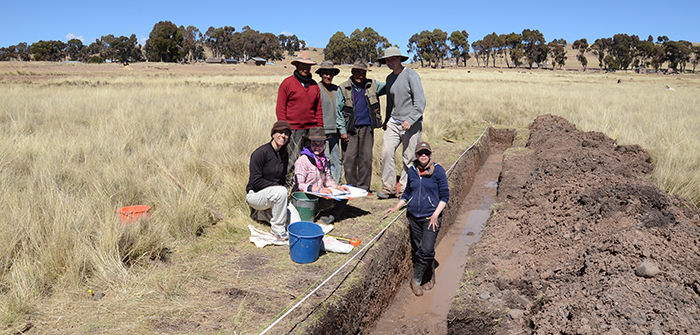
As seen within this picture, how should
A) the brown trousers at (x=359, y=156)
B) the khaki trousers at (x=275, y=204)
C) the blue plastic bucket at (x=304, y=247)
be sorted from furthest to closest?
the brown trousers at (x=359, y=156) → the khaki trousers at (x=275, y=204) → the blue plastic bucket at (x=304, y=247)

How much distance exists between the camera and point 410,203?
14.1ft

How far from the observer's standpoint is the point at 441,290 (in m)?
4.80

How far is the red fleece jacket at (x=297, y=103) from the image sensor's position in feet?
16.9

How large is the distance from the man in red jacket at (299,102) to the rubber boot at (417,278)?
6.38 feet

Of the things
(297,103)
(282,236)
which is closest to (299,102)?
(297,103)

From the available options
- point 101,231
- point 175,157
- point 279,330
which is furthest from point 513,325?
point 175,157

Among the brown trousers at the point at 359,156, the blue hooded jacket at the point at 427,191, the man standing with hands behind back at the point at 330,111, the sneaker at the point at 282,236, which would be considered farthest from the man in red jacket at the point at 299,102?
the blue hooded jacket at the point at 427,191

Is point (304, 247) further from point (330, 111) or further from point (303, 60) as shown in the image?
point (303, 60)

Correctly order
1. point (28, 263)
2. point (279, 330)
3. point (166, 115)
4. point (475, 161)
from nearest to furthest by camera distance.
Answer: point (279, 330), point (28, 263), point (475, 161), point (166, 115)

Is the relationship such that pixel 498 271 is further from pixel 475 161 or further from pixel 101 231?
pixel 475 161

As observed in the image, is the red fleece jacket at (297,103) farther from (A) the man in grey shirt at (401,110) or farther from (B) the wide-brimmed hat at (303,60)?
(A) the man in grey shirt at (401,110)

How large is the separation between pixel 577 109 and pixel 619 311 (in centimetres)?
1513

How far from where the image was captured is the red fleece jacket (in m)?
5.15

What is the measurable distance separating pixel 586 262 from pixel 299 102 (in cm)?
356
